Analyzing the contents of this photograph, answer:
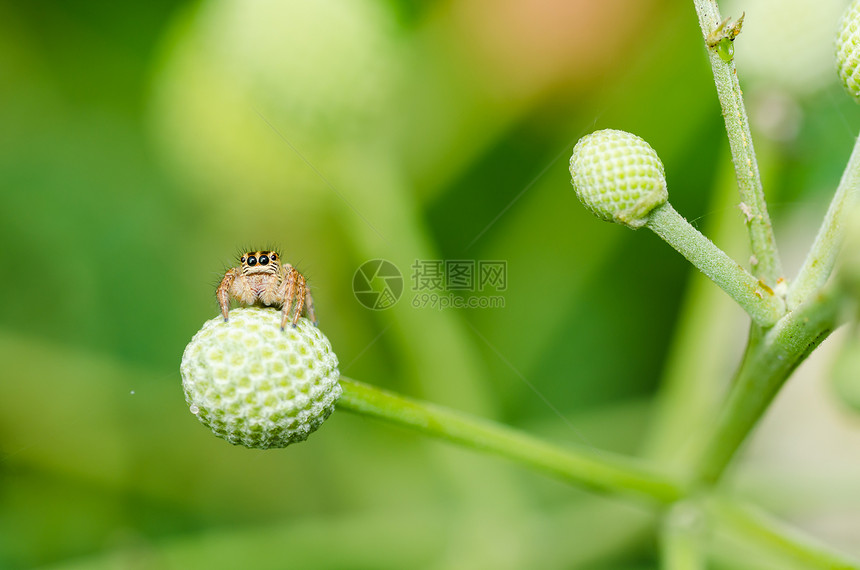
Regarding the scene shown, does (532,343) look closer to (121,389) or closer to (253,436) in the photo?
(121,389)

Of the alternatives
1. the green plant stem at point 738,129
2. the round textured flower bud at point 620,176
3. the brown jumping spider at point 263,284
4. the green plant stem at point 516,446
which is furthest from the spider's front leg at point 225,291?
the green plant stem at point 738,129

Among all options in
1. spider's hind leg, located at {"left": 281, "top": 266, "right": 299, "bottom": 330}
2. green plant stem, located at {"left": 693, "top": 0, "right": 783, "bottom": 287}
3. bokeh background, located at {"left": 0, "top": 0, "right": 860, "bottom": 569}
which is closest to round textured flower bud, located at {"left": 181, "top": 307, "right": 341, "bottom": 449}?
spider's hind leg, located at {"left": 281, "top": 266, "right": 299, "bottom": 330}

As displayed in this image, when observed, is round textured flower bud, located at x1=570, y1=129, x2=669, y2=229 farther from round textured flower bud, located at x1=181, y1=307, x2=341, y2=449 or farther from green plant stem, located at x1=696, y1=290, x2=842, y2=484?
round textured flower bud, located at x1=181, y1=307, x2=341, y2=449

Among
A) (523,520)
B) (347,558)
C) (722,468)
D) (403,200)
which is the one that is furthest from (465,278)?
(722,468)

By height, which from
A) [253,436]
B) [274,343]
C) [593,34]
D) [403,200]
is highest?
[593,34]

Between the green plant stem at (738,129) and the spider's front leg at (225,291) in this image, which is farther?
the spider's front leg at (225,291)

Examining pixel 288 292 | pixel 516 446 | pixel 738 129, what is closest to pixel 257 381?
pixel 288 292

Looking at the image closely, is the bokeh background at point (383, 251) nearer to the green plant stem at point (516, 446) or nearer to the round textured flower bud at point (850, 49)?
the green plant stem at point (516, 446)
